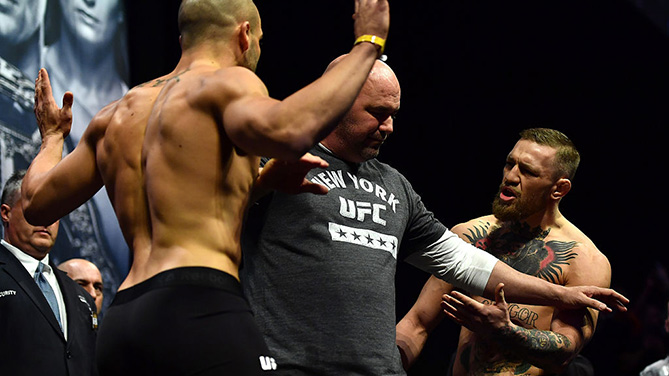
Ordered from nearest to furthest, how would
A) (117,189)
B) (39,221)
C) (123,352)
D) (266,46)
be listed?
1. (123,352)
2. (117,189)
3. (39,221)
4. (266,46)

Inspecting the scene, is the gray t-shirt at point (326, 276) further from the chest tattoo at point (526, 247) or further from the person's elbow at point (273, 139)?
the chest tattoo at point (526, 247)

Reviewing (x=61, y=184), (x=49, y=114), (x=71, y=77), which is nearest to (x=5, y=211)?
(x=71, y=77)

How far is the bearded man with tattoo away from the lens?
2428 mm

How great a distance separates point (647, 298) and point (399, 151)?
2.41 meters

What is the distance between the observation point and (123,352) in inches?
53.4

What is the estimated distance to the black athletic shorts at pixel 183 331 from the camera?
4.32ft

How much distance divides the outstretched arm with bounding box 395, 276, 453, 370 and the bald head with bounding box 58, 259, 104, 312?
1.92 metres

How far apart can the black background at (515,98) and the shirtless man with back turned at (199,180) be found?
3845 mm

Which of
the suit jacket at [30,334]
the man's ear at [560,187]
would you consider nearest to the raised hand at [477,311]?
the man's ear at [560,187]

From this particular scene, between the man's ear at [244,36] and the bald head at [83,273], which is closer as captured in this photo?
the man's ear at [244,36]

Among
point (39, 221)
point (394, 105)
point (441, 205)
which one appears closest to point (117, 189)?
point (39, 221)

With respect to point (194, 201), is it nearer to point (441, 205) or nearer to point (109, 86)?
point (109, 86)

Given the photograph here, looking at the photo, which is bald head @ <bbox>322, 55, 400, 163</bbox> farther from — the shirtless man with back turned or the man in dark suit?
the man in dark suit

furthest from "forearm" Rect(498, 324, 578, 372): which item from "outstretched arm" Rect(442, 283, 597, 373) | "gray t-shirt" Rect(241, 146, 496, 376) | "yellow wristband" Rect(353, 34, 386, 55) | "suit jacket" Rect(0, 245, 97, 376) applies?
"suit jacket" Rect(0, 245, 97, 376)
